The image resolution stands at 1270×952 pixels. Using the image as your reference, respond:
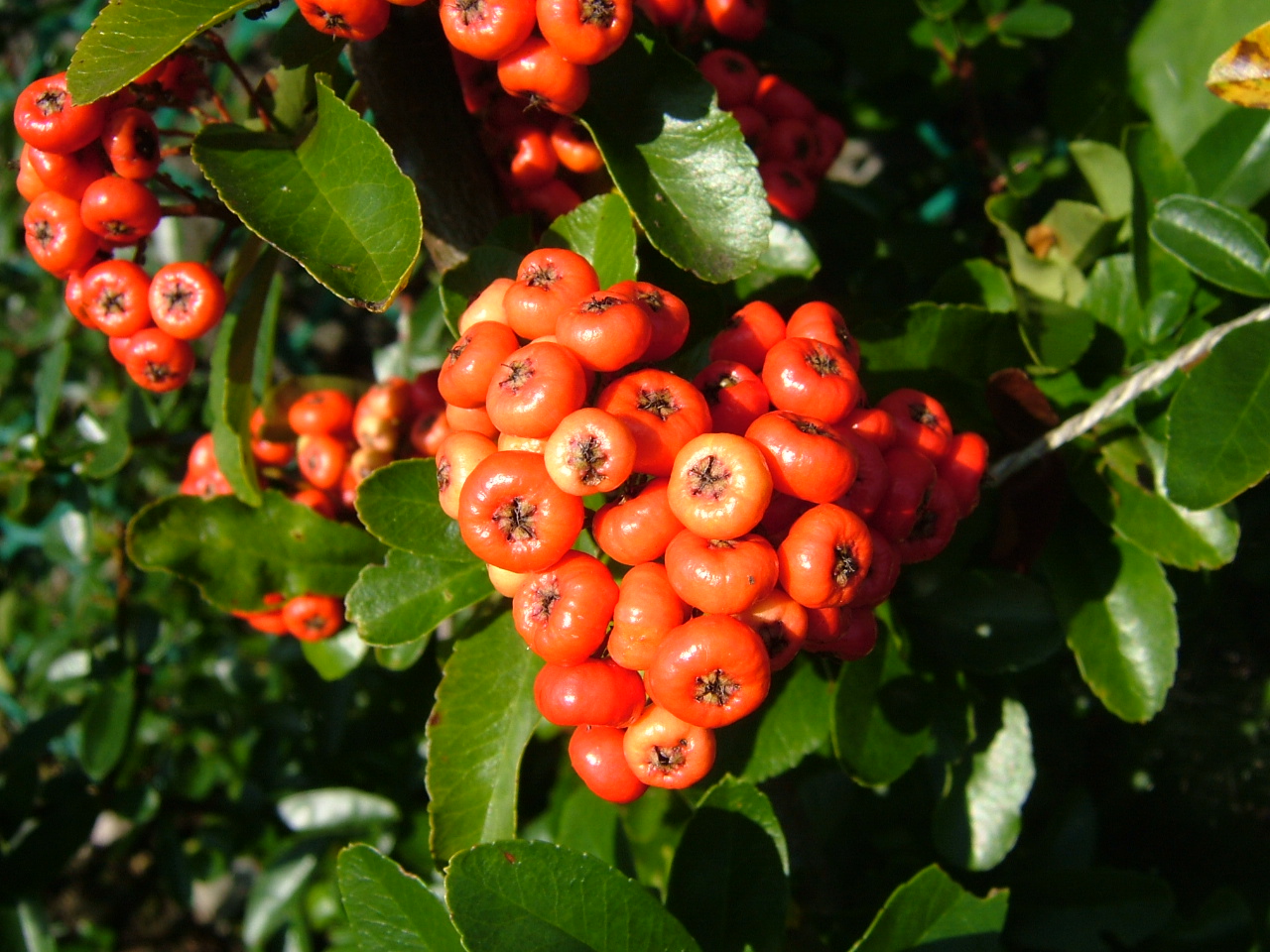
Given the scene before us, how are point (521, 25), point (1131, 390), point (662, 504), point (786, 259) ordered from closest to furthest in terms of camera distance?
point (662, 504), point (521, 25), point (1131, 390), point (786, 259)

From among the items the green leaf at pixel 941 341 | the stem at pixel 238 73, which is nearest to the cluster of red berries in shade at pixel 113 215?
the stem at pixel 238 73

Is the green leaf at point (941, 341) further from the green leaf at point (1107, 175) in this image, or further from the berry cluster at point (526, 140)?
the berry cluster at point (526, 140)

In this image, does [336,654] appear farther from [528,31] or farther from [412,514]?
[528,31]

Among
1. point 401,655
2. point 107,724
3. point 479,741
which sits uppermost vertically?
point 479,741

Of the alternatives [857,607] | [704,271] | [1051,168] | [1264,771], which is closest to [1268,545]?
[1264,771]

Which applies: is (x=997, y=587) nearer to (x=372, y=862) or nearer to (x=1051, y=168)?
(x=372, y=862)

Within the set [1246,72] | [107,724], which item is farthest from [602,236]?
[107,724]

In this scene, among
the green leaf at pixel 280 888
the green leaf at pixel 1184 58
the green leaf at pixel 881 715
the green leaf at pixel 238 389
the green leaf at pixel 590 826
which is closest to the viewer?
the green leaf at pixel 881 715
